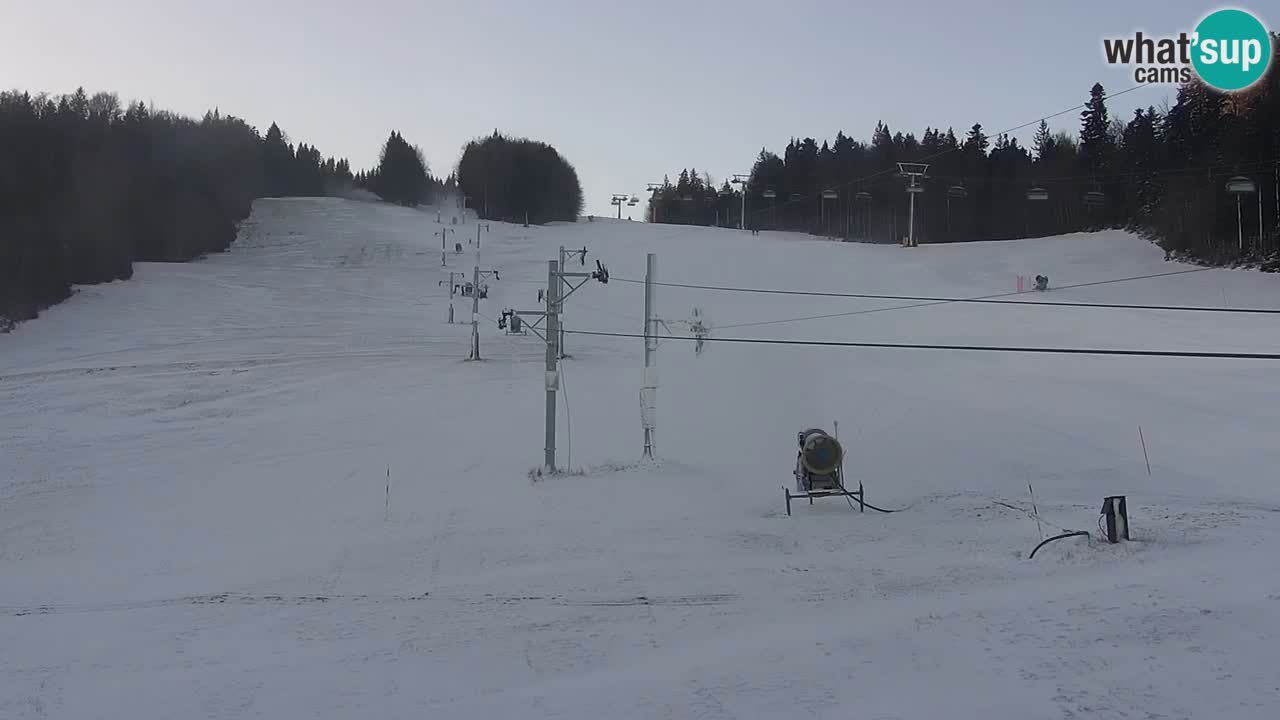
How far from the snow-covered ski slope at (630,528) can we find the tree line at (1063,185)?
859 centimetres

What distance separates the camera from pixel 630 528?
1557 cm

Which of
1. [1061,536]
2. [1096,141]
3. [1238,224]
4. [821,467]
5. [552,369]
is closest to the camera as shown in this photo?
[1061,536]

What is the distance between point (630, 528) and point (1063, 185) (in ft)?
275

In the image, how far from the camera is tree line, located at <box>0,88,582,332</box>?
163 feet

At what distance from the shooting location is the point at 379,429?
82.9ft

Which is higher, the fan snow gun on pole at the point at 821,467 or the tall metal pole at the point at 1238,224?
the tall metal pole at the point at 1238,224

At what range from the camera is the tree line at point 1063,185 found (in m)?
48.7

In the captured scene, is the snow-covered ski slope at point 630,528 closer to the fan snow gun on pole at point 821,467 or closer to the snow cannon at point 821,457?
the fan snow gun on pole at point 821,467

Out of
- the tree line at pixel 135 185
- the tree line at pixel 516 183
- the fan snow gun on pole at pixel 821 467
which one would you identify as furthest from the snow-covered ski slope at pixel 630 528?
the tree line at pixel 516 183

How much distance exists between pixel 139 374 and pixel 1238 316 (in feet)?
140

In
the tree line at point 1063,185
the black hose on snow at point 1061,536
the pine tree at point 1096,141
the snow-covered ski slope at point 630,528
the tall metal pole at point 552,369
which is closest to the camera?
the snow-covered ski slope at point 630,528

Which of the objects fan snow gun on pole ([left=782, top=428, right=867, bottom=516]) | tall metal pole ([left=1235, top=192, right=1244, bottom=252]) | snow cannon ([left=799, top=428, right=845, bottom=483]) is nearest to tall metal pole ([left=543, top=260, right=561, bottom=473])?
fan snow gun on pole ([left=782, top=428, right=867, bottom=516])

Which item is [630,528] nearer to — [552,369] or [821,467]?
[821,467]

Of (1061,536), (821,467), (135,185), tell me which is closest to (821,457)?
(821,467)
